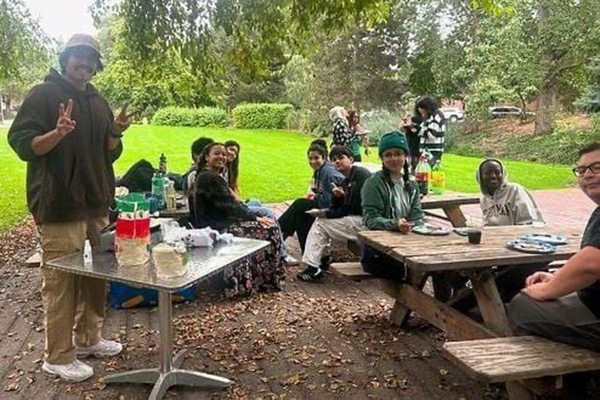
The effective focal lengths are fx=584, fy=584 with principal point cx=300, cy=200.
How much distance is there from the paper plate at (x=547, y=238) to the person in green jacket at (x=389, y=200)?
0.64 meters

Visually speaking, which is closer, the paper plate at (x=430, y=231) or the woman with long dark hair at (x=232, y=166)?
the paper plate at (x=430, y=231)

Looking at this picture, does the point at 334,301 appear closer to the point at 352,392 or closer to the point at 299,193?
the point at 352,392

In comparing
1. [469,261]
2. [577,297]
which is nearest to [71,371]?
[469,261]

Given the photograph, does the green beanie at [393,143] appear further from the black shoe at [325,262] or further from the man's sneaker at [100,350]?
the man's sneaker at [100,350]

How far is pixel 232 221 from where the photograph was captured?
4.33m

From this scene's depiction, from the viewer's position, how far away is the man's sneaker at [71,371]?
2.87m

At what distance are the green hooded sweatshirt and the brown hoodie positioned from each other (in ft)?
5.12

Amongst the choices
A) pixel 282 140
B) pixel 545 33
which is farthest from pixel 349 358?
pixel 282 140

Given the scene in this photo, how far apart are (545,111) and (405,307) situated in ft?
46.6

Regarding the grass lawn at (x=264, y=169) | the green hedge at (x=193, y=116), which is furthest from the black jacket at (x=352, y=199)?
the green hedge at (x=193, y=116)

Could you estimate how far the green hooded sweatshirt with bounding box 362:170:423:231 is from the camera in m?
3.51

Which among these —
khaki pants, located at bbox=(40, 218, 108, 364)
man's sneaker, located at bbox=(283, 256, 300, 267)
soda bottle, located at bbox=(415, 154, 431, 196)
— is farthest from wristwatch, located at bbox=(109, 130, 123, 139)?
soda bottle, located at bbox=(415, 154, 431, 196)

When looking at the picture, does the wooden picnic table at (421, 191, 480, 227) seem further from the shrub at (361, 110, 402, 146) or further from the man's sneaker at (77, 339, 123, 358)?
the shrub at (361, 110, 402, 146)

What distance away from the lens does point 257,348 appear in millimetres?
3324
